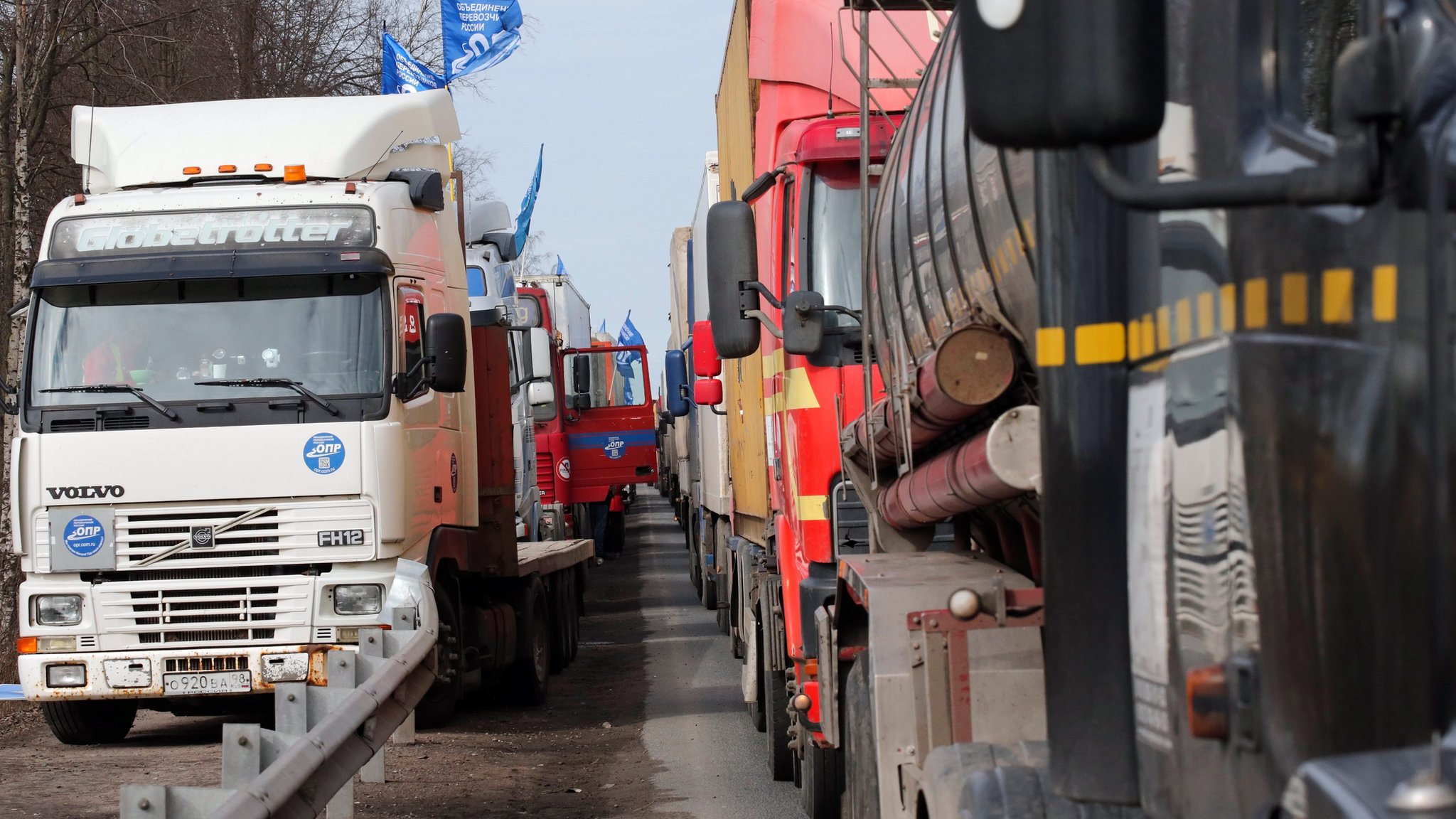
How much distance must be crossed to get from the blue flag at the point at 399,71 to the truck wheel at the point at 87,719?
14.7 m

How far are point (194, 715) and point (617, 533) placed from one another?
18406 mm

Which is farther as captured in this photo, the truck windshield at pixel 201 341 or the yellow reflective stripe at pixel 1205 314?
the truck windshield at pixel 201 341

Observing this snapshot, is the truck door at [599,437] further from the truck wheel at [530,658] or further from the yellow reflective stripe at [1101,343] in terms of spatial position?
the yellow reflective stripe at [1101,343]

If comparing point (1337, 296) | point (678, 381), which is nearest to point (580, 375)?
point (678, 381)

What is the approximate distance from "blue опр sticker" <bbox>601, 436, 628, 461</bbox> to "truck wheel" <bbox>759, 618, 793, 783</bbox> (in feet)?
49.8

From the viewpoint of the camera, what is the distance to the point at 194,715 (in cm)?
1176

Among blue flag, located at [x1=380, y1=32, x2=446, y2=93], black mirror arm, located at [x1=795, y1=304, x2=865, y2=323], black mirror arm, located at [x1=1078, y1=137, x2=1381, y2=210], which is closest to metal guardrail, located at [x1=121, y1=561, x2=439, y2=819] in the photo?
black mirror arm, located at [x1=795, y1=304, x2=865, y2=323]

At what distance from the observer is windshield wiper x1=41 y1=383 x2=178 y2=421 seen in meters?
9.52

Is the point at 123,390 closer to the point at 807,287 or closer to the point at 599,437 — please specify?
the point at 807,287

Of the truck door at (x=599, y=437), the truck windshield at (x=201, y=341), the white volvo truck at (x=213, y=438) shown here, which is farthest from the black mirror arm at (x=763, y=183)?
the truck door at (x=599, y=437)

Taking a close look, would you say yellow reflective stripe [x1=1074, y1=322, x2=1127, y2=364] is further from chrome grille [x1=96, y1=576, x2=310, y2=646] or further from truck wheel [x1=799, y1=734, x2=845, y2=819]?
chrome grille [x1=96, y1=576, x2=310, y2=646]

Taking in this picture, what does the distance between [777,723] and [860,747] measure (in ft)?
13.1

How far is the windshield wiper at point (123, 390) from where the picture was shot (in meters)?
9.52

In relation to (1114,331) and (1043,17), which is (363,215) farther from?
(1043,17)
